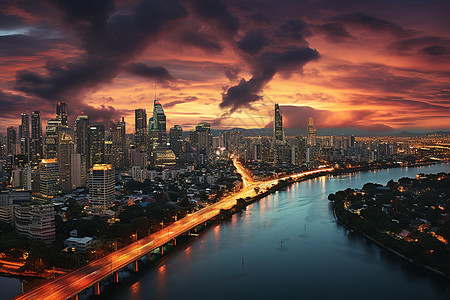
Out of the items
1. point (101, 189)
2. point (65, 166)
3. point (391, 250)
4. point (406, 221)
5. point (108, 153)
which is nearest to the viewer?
point (391, 250)

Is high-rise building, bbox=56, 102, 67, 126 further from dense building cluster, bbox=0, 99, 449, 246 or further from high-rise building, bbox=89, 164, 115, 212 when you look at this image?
high-rise building, bbox=89, 164, 115, 212

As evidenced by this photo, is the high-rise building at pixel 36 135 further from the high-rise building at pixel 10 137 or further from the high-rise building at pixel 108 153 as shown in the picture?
the high-rise building at pixel 108 153

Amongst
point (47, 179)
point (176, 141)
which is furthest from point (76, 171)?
point (176, 141)

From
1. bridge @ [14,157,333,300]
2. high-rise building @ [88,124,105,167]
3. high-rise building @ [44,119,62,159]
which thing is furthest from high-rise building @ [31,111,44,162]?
bridge @ [14,157,333,300]

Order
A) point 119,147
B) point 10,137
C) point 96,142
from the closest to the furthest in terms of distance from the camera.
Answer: point 96,142
point 119,147
point 10,137

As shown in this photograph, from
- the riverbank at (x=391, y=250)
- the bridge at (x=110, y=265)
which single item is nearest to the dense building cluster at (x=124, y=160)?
the bridge at (x=110, y=265)

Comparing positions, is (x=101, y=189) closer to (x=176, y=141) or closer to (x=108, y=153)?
(x=108, y=153)
